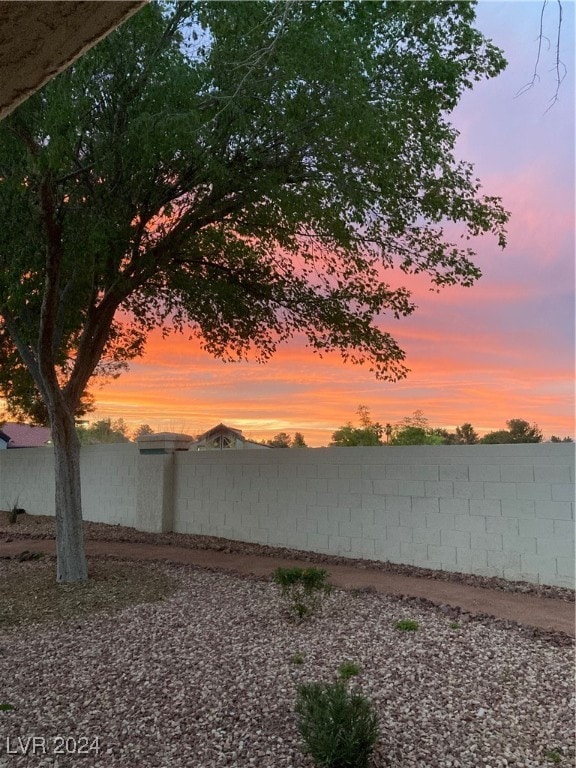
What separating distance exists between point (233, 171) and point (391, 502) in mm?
4574

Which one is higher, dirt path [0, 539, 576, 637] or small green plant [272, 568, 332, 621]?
small green plant [272, 568, 332, 621]

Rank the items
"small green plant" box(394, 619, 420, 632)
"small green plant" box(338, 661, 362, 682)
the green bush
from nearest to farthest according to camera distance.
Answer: the green bush
"small green plant" box(338, 661, 362, 682)
"small green plant" box(394, 619, 420, 632)

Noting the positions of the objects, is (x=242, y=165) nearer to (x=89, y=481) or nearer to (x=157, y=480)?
(x=157, y=480)

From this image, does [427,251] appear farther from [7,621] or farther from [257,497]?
[7,621]

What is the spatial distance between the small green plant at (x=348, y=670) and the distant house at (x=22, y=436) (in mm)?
36111

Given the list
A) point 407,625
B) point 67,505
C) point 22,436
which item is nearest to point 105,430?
point 22,436

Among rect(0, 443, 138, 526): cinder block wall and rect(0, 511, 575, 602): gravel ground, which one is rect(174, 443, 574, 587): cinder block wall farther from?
rect(0, 443, 138, 526): cinder block wall

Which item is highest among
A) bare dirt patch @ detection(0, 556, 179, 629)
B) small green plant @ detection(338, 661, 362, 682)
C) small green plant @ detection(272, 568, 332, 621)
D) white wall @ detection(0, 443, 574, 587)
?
white wall @ detection(0, 443, 574, 587)

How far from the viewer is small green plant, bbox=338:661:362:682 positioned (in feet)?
13.2

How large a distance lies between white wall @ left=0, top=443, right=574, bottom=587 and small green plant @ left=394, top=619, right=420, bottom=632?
224 cm

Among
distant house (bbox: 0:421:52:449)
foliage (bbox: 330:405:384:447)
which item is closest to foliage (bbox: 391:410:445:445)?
foliage (bbox: 330:405:384:447)

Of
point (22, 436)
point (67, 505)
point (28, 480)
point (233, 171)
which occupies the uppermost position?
point (233, 171)

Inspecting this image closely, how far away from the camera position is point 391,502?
816cm

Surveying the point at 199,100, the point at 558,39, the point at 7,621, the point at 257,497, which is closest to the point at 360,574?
the point at 257,497
